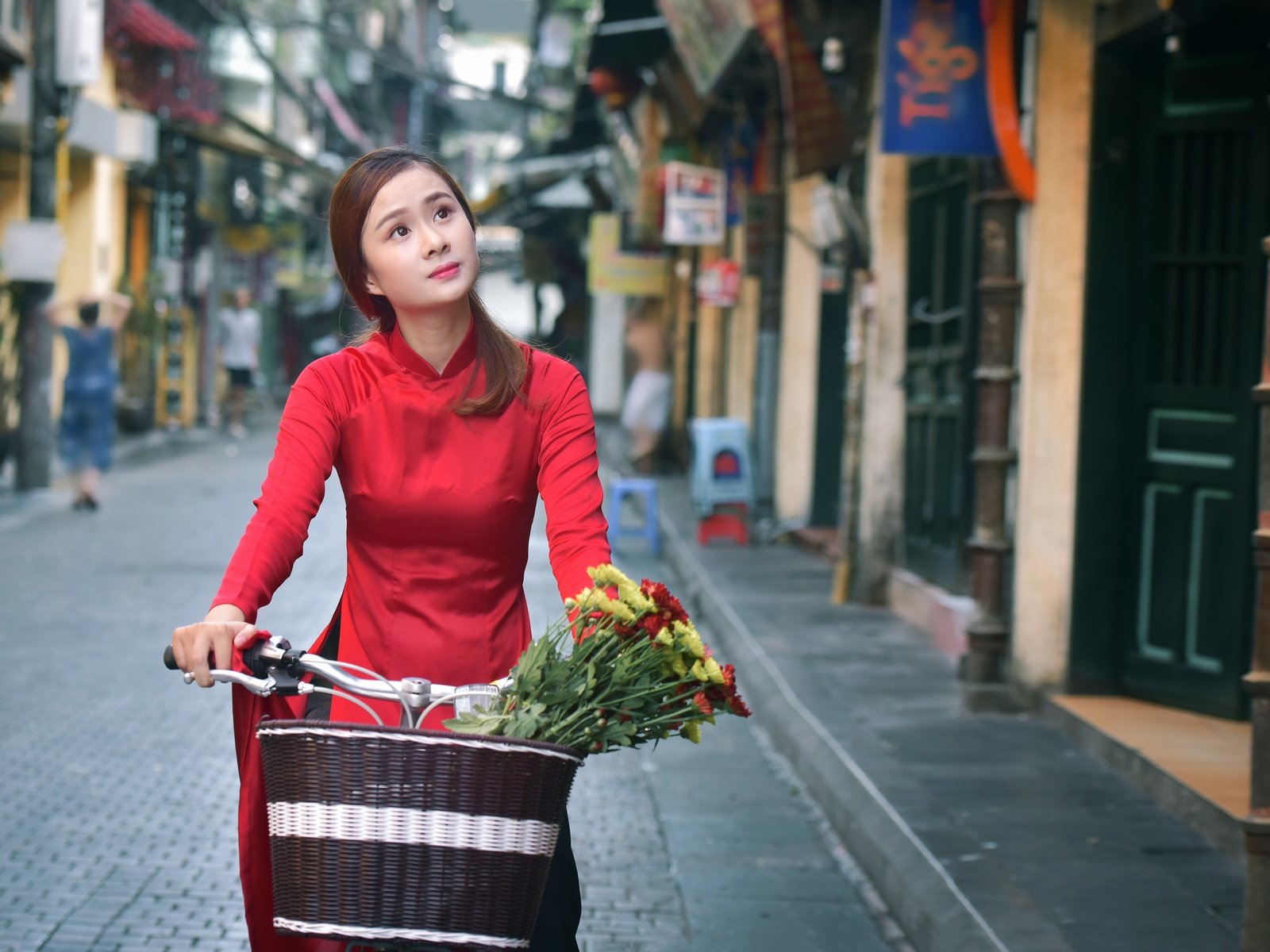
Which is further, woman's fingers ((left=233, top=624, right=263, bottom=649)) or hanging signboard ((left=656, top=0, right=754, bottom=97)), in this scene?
hanging signboard ((left=656, top=0, right=754, bottom=97))

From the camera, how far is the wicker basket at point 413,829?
2340mm

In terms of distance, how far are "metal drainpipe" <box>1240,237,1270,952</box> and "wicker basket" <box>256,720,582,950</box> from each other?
2.09 meters

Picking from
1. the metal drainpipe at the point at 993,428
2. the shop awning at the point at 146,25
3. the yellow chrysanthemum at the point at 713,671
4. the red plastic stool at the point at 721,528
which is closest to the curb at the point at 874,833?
the metal drainpipe at the point at 993,428

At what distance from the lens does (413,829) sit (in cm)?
236

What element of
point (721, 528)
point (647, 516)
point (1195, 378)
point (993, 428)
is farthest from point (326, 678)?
point (647, 516)

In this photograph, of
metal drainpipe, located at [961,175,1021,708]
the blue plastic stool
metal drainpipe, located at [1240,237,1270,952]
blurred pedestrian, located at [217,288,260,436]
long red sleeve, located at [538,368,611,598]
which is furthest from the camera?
blurred pedestrian, located at [217,288,260,436]

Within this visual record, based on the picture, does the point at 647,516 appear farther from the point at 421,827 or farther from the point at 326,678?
the point at 421,827

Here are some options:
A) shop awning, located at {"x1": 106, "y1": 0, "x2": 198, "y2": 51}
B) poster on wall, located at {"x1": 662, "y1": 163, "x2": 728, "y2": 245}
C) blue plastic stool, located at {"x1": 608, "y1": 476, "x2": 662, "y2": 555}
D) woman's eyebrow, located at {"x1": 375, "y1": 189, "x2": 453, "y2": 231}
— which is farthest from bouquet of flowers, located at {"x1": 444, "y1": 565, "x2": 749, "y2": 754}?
shop awning, located at {"x1": 106, "y1": 0, "x2": 198, "y2": 51}

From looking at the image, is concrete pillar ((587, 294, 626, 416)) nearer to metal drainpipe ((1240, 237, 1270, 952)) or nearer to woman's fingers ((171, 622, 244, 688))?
metal drainpipe ((1240, 237, 1270, 952))

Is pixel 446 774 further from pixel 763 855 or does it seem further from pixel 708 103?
pixel 708 103

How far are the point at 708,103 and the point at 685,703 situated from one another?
17.9m

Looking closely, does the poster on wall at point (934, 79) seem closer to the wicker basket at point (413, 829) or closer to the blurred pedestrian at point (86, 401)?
the wicker basket at point (413, 829)

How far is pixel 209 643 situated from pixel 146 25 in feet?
78.5

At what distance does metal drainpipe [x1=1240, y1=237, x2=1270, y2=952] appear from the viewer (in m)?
3.93
